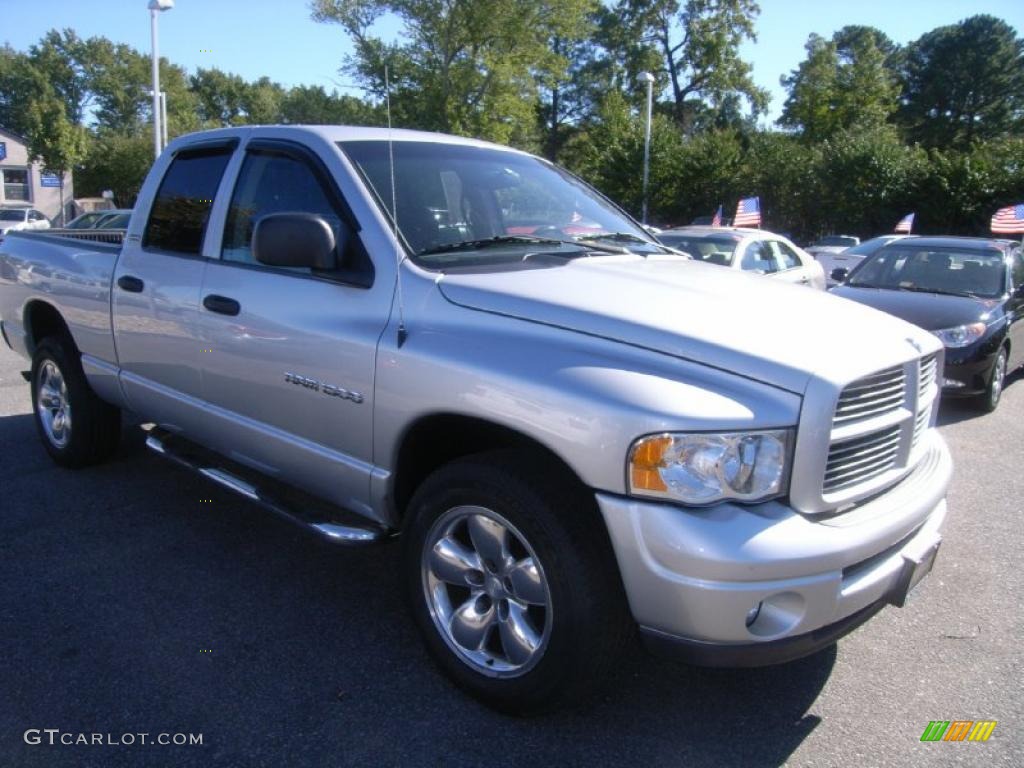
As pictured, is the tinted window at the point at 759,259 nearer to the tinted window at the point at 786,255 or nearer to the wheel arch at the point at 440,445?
the tinted window at the point at 786,255

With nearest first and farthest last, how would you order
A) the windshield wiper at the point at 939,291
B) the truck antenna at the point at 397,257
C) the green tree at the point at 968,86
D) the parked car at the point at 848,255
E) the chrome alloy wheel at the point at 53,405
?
the truck antenna at the point at 397,257 → the chrome alloy wheel at the point at 53,405 → the windshield wiper at the point at 939,291 → the parked car at the point at 848,255 → the green tree at the point at 968,86

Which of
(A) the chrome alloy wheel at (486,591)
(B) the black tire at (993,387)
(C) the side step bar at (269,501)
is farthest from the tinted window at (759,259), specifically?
(A) the chrome alloy wheel at (486,591)

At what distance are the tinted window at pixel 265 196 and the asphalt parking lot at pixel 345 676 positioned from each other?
4.91 ft

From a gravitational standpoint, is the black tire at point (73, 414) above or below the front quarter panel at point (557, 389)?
below

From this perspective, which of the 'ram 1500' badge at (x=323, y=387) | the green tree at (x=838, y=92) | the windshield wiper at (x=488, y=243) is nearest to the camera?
the 'ram 1500' badge at (x=323, y=387)

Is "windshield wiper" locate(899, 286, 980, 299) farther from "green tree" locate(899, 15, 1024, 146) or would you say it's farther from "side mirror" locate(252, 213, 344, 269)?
"green tree" locate(899, 15, 1024, 146)

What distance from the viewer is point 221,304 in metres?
3.46

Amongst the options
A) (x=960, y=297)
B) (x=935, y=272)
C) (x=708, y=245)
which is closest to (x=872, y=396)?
(x=960, y=297)

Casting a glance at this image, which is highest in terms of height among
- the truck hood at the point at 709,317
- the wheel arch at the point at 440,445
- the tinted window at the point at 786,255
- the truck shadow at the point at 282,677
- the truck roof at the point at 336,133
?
the truck roof at the point at 336,133

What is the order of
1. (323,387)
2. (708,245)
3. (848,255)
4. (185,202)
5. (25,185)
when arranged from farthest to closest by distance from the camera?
(25,185) → (848,255) → (708,245) → (185,202) → (323,387)

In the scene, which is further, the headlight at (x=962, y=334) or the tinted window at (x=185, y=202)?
→ the headlight at (x=962, y=334)

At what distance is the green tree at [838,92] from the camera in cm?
4372

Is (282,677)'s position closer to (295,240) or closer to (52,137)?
(295,240)

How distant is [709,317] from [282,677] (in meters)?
1.97
